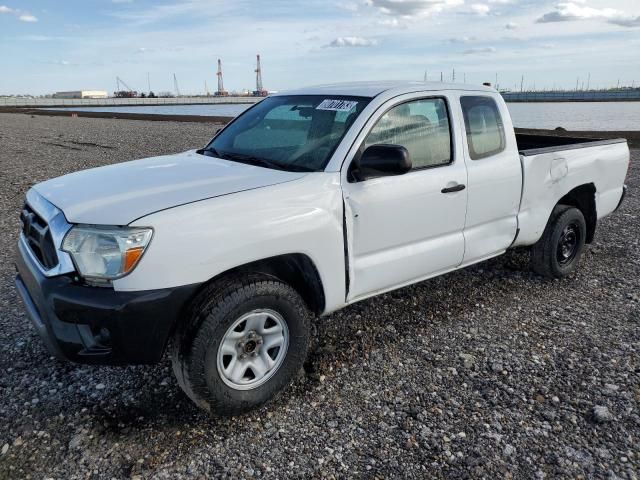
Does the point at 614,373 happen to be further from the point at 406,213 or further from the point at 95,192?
the point at 95,192

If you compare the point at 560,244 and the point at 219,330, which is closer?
the point at 219,330

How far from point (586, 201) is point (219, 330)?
4216 millimetres

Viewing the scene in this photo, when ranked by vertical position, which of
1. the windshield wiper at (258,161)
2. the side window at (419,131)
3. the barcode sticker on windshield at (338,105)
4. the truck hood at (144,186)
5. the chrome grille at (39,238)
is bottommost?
the chrome grille at (39,238)

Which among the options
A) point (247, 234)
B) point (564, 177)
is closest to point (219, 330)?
point (247, 234)

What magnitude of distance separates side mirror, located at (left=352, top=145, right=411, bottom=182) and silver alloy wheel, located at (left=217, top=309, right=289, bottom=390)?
1055 mm

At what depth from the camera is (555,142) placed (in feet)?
19.4

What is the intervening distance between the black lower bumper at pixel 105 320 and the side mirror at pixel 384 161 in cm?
130

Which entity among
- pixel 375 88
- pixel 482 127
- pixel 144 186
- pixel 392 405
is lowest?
pixel 392 405

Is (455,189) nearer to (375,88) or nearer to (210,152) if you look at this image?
(375,88)

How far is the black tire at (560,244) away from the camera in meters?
5.01

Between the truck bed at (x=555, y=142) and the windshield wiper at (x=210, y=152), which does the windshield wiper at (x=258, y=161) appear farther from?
the truck bed at (x=555, y=142)

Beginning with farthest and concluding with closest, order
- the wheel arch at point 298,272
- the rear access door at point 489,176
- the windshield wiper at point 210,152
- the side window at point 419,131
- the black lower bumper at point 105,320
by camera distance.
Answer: the rear access door at point 489,176, the windshield wiper at point 210,152, the side window at point 419,131, the wheel arch at point 298,272, the black lower bumper at point 105,320

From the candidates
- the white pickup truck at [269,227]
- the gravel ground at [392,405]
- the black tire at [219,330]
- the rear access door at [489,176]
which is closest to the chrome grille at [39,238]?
the white pickup truck at [269,227]

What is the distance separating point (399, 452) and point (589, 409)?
124 cm
